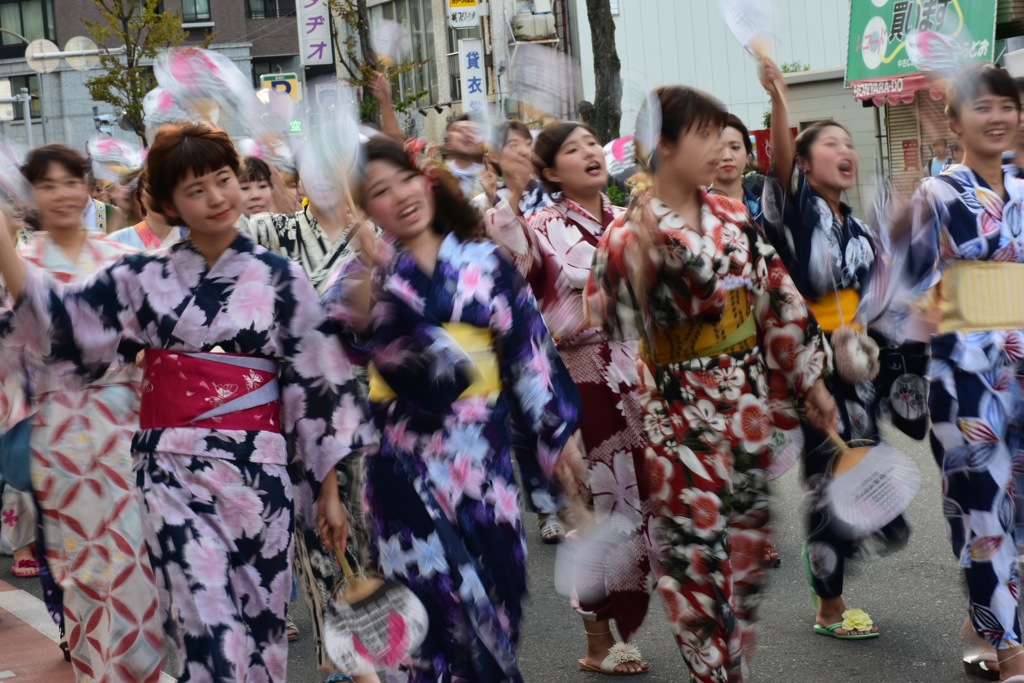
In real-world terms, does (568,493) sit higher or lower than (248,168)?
lower

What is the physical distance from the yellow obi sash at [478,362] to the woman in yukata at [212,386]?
164 mm

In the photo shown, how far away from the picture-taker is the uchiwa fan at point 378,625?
3605 millimetres

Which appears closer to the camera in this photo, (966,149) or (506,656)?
(506,656)

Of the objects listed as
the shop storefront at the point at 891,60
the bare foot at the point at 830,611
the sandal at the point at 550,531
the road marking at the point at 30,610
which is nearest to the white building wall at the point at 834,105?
the shop storefront at the point at 891,60

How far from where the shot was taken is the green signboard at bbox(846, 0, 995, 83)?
18031 millimetres

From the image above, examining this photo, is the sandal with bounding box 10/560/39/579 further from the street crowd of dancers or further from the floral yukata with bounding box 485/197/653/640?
the floral yukata with bounding box 485/197/653/640

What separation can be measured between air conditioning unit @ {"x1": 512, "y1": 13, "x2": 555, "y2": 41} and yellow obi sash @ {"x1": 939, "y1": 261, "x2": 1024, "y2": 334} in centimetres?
846

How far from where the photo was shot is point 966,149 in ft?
15.3

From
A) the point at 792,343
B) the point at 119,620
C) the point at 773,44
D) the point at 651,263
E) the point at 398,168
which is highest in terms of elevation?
the point at 773,44

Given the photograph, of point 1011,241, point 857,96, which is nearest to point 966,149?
point 1011,241

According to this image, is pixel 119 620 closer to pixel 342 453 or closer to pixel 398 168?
pixel 342 453

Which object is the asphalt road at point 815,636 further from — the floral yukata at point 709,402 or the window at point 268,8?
the window at point 268,8

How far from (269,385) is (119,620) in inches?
47.5

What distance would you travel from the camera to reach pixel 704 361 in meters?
4.19
